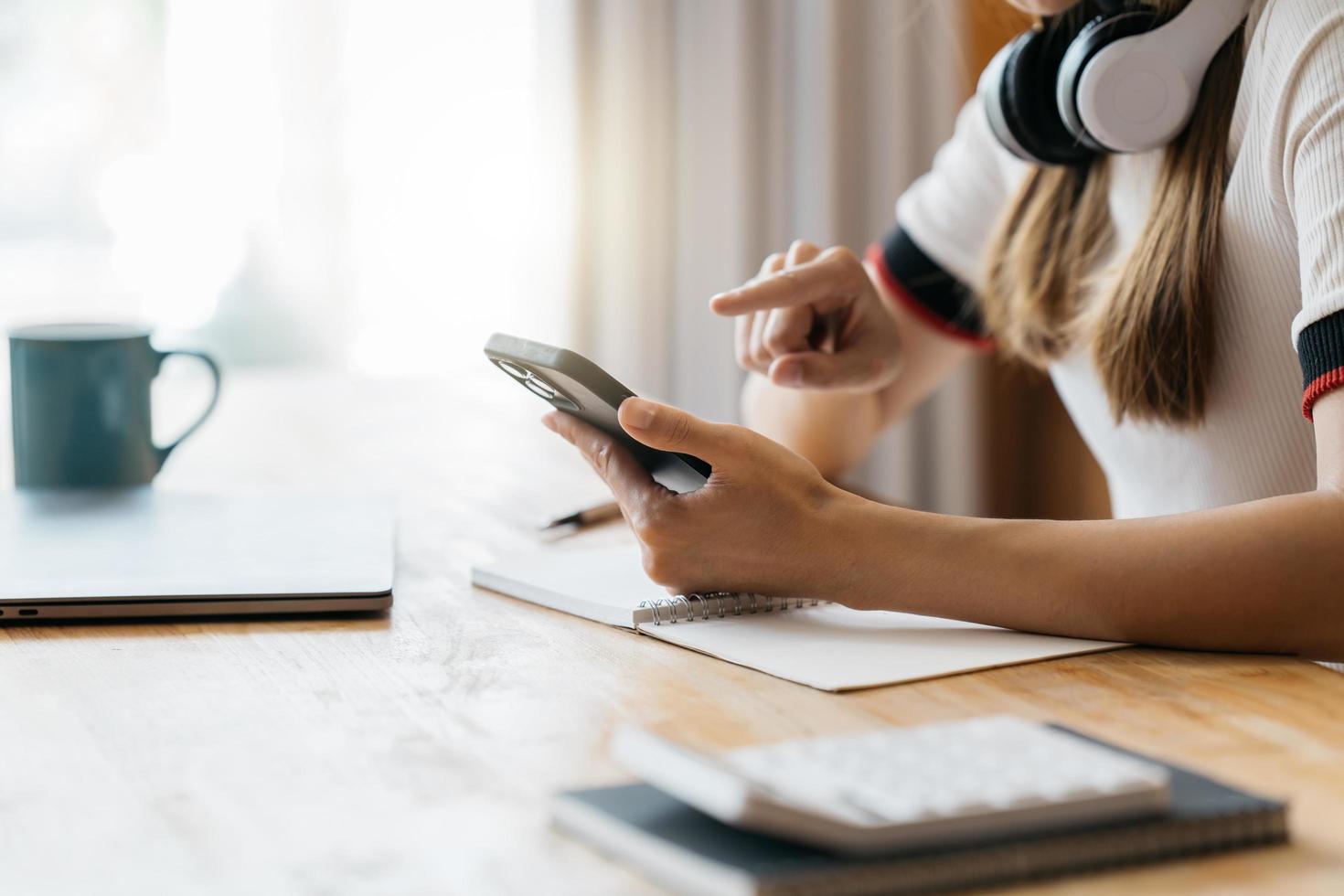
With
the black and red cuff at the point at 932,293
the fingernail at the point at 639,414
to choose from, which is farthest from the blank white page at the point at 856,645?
the black and red cuff at the point at 932,293

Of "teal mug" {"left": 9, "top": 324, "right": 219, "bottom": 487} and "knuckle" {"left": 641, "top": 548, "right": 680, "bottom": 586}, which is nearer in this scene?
"knuckle" {"left": 641, "top": 548, "right": 680, "bottom": 586}

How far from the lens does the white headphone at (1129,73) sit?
86 cm

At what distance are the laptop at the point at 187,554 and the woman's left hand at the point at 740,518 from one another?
16cm

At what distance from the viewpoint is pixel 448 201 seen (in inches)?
98.2

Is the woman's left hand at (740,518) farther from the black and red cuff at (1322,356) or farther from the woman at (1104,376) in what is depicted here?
the black and red cuff at (1322,356)

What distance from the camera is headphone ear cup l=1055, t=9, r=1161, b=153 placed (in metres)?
0.87

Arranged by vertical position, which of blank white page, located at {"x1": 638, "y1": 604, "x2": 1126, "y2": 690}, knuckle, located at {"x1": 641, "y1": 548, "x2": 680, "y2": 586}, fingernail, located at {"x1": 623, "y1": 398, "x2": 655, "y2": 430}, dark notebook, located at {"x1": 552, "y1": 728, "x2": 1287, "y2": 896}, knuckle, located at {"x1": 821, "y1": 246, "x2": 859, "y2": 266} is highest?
knuckle, located at {"x1": 821, "y1": 246, "x2": 859, "y2": 266}

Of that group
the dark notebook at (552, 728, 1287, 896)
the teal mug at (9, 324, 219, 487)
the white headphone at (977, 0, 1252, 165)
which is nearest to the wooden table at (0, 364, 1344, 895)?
the dark notebook at (552, 728, 1287, 896)

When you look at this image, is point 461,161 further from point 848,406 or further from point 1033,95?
point 1033,95

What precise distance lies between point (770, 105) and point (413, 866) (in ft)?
6.96

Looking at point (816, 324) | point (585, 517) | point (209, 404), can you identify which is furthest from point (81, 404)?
point (816, 324)

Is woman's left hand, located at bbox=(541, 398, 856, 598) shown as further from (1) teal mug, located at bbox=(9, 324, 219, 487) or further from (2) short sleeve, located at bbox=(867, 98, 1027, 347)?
(2) short sleeve, located at bbox=(867, 98, 1027, 347)

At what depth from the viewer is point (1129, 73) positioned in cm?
87

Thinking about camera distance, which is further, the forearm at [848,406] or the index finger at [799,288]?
the forearm at [848,406]
